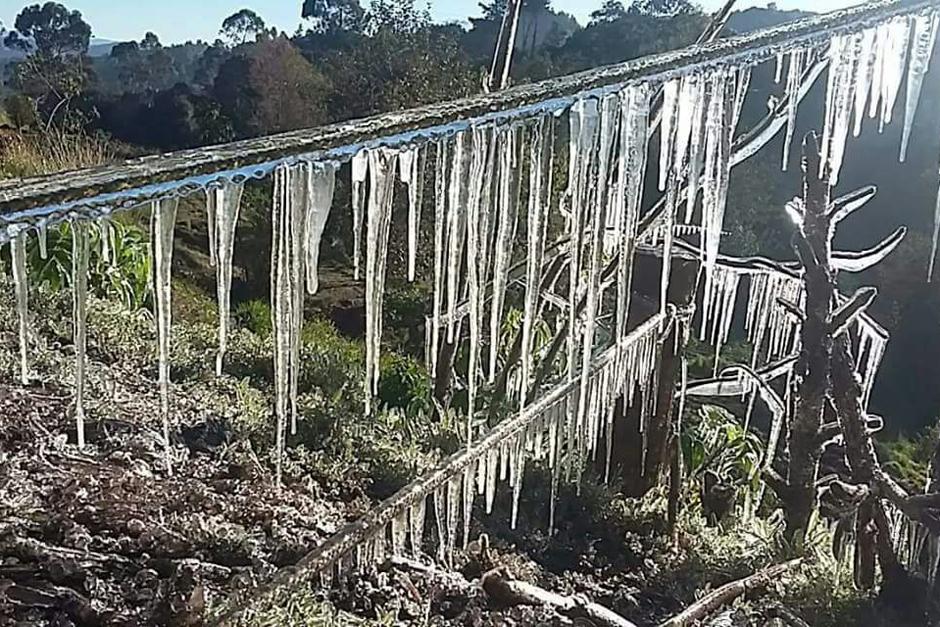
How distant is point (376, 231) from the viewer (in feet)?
3.45

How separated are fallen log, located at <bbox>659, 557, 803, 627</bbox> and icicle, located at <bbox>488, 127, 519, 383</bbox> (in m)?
1.10

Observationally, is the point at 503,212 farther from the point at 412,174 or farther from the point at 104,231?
the point at 104,231

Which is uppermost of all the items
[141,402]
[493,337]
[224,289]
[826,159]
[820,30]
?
[820,30]

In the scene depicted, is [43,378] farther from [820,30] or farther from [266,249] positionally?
[266,249]

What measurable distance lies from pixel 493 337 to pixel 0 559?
1.12 meters

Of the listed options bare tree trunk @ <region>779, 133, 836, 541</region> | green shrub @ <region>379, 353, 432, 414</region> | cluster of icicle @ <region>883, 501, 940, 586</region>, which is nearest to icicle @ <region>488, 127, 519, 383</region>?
bare tree trunk @ <region>779, 133, 836, 541</region>

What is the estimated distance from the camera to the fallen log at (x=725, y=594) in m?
2.22

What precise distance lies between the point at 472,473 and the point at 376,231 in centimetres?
121

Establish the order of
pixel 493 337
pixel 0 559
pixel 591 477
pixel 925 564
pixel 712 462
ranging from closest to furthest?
1. pixel 493 337
2. pixel 0 559
3. pixel 925 564
4. pixel 591 477
5. pixel 712 462

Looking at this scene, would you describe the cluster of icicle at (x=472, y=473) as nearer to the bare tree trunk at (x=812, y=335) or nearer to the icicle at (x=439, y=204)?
the bare tree trunk at (x=812, y=335)

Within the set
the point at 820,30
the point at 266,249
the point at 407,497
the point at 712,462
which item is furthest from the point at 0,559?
the point at 266,249

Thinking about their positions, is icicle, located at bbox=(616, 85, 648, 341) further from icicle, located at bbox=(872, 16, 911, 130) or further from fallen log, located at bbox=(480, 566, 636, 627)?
fallen log, located at bbox=(480, 566, 636, 627)

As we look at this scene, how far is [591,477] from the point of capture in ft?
10.3

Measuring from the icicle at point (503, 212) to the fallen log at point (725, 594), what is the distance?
43.3 inches
